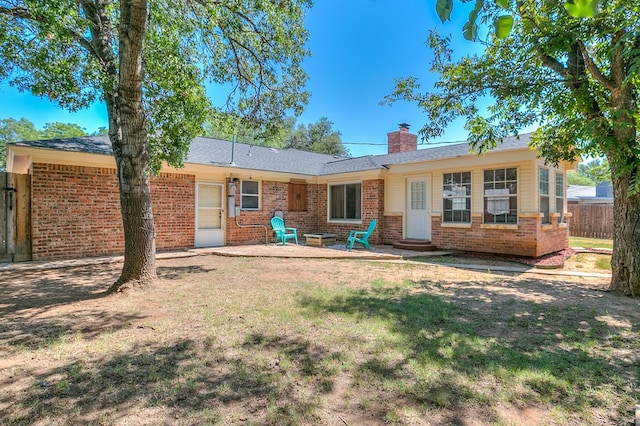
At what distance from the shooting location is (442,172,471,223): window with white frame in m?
10.5

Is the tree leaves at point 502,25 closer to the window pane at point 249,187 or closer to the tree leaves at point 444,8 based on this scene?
the tree leaves at point 444,8

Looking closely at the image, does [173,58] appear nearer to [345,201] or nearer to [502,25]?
[502,25]

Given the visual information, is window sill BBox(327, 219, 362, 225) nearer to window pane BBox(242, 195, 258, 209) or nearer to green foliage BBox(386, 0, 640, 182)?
window pane BBox(242, 195, 258, 209)

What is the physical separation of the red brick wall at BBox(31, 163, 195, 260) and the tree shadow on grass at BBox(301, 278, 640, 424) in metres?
6.98

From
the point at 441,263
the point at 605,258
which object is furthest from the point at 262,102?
the point at 605,258

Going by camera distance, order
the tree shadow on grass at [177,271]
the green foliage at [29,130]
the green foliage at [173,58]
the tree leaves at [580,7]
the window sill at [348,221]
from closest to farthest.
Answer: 1. the tree leaves at [580,7]
2. the green foliage at [173,58]
3. the tree shadow on grass at [177,271]
4. the window sill at [348,221]
5. the green foliage at [29,130]

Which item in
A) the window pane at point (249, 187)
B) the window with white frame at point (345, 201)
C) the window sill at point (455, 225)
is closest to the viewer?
the window sill at point (455, 225)

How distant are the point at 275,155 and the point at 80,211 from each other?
26.0ft

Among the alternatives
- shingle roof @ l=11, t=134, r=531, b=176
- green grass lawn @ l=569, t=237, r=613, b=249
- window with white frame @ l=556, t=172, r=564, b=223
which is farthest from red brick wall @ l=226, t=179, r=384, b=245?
green grass lawn @ l=569, t=237, r=613, b=249

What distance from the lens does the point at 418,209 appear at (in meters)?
11.7

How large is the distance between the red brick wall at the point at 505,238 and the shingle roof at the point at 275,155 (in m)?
2.15

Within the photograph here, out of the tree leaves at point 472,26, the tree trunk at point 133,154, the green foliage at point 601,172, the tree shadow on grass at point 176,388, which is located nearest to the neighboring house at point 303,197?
the green foliage at point 601,172

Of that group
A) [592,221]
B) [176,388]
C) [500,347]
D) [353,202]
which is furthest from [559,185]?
[176,388]

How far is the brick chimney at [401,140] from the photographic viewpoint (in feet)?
49.3
